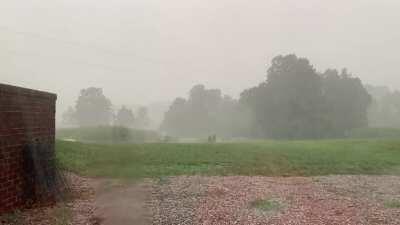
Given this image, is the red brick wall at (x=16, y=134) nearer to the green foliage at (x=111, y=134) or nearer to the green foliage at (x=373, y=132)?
the green foliage at (x=111, y=134)

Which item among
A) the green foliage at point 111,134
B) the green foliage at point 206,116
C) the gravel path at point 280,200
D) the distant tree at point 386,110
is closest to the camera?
the gravel path at point 280,200

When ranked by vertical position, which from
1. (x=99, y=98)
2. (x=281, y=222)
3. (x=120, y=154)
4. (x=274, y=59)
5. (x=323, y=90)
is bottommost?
(x=281, y=222)

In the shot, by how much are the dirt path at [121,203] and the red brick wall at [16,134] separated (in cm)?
157

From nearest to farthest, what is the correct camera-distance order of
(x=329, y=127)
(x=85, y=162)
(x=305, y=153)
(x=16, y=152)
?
(x=16, y=152) < (x=85, y=162) < (x=305, y=153) < (x=329, y=127)

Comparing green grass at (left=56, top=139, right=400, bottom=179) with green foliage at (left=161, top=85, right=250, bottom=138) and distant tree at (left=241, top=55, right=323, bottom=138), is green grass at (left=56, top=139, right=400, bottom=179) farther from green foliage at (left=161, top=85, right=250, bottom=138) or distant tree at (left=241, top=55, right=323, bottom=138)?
distant tree at (left=241, top=55, right=323, bottom=138)

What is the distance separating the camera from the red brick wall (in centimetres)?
865

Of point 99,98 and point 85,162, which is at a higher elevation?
point 99,98

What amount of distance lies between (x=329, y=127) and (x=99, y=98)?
47935 millimetres

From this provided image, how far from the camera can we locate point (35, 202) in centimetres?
971

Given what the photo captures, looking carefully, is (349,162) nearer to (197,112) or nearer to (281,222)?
(281,222)

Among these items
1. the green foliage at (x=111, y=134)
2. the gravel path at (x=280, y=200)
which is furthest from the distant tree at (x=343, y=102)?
the gravel path at (x=280, y=200)

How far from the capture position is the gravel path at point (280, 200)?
9562 millimetres

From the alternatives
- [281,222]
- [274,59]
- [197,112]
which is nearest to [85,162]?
[281,222]

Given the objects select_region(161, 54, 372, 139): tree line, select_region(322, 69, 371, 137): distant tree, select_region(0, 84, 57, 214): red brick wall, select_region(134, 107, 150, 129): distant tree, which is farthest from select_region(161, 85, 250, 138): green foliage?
select_region(0, 84, 57, 214): red brick wall
